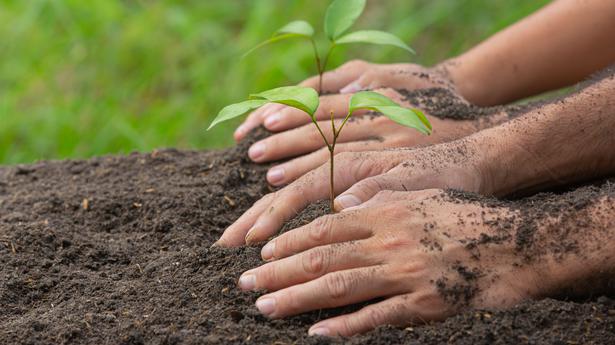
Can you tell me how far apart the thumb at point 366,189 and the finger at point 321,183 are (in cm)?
8

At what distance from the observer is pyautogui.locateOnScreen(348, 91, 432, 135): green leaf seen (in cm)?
140

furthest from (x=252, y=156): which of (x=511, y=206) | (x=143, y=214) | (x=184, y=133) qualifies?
(x=184, y=133)

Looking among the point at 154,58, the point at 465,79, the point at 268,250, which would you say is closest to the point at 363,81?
the point at 465,79

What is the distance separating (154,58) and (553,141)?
260cm

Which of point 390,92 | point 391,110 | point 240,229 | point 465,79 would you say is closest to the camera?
point 391,110

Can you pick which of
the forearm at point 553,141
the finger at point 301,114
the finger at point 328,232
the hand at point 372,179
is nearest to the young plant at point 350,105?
the finger at point 328,232

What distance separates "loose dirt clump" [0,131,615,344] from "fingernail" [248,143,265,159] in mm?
33

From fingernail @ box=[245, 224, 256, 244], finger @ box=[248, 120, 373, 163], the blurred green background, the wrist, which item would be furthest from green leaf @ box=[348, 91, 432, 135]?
the blurred green background

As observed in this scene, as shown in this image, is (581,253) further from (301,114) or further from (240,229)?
(301,114)

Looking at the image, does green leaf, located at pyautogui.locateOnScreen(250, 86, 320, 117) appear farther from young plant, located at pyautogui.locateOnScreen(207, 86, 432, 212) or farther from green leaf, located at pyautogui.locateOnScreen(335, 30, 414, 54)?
green leaf, located at pyautogui.locateOnScreen(335, 30, 414, 54)

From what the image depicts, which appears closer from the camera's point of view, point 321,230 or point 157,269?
point 321,230

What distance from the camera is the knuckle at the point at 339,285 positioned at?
1.46 meters

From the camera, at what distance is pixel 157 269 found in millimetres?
1719

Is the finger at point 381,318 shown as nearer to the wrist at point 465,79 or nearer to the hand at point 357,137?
the hand at point 357,137
